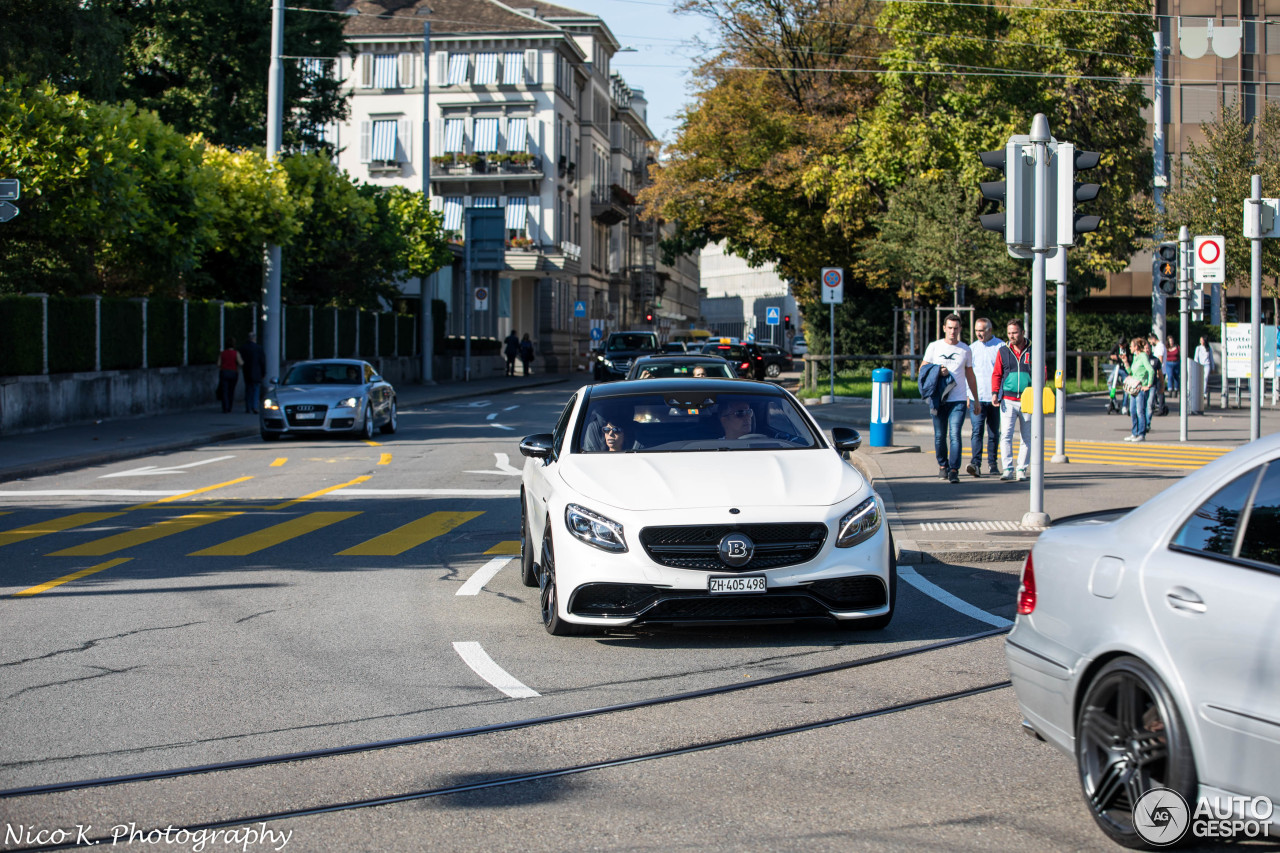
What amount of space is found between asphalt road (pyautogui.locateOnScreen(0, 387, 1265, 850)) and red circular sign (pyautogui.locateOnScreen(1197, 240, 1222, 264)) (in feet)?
41.9

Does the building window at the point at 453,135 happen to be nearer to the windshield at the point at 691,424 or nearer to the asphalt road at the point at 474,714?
the asphalt road at the point at 474,714

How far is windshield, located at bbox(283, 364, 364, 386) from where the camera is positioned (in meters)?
25.8

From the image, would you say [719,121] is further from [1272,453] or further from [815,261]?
[1272,453]

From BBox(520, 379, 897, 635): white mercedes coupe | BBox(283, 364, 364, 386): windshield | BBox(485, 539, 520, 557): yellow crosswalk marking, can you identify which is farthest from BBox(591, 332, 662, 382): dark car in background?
BBox(520, 379, 897, 635): white mercedes coupe

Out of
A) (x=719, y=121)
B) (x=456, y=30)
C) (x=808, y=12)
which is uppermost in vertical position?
(x=456, y=30)

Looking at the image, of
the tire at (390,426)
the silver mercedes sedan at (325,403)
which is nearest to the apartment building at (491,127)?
the tire at (390,426)

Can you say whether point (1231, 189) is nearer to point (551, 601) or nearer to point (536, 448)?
point (536, 448)

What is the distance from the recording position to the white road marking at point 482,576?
31.6 ft

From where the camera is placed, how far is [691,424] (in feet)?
29.0

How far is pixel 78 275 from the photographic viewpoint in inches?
1169

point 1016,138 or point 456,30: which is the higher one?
point 456,30

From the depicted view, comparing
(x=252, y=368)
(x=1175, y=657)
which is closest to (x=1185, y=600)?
(x=1175, y=657)

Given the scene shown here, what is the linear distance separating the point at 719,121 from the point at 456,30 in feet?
128

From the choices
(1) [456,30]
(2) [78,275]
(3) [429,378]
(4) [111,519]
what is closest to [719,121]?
(3) [429,378]
